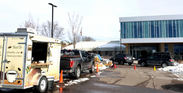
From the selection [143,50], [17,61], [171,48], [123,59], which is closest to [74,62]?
[17,61]

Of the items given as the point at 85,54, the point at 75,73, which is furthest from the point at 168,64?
the point at 75,73

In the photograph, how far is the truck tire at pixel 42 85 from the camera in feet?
21.8

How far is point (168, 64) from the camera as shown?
63.8ft

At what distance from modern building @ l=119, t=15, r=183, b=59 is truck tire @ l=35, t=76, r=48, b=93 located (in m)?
30.1

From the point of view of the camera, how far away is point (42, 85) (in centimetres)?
696

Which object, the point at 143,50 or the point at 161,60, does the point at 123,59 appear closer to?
the point at 161,60

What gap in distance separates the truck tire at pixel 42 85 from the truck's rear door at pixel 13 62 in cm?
84

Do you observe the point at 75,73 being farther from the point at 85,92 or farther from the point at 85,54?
the point at 85,92

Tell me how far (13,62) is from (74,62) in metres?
4.74

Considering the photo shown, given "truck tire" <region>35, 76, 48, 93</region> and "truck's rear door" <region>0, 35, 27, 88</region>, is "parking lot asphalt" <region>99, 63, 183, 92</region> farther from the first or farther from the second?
"truck's rear door" <region>0, 35, 27, 88</region>

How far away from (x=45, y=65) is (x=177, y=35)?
34.4m

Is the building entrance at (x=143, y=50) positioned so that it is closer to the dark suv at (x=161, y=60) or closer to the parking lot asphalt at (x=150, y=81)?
the dark suv at (x=161, y=60)

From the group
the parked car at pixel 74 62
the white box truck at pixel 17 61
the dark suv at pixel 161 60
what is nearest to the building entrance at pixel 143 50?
the dark suv at pixel 161 60

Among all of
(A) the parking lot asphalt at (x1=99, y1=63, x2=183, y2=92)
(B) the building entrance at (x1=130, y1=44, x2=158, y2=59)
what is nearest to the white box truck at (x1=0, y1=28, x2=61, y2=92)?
(A) the parking lot asphalt at (x1=99, y1=63, x2=183, y2=92)
